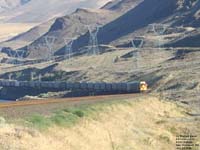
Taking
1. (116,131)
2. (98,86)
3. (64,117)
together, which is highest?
(64,117)

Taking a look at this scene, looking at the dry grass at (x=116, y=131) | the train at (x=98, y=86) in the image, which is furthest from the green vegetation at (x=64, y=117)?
the train at (x=98, y=86)

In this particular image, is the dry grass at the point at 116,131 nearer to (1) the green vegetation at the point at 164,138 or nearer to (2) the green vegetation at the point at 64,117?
(1) the green vegetation at the point at 164,138

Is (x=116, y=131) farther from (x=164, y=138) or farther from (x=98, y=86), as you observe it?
(x=98, y=86)

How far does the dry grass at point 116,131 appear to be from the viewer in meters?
27.9

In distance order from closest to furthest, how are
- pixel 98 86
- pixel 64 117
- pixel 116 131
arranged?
1. pixel 64 117
2. pixel 116 131
3. pixel 98 86

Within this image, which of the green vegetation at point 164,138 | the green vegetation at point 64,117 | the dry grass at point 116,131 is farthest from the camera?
the green vegetation at point 164,138

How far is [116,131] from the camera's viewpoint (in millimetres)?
37219

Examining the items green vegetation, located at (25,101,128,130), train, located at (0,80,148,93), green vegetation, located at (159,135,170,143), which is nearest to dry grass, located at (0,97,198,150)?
green vegetation, located at (159,135,170,143)

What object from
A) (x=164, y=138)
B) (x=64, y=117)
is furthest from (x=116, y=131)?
(x=64, y=117)

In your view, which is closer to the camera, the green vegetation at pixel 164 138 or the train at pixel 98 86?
the green vegetation at pixel 164 138

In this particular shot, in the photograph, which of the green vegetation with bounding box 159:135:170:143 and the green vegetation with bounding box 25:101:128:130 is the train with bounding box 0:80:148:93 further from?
the green vegetation with bounding box 25:101:128:130

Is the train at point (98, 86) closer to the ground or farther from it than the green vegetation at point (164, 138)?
farther from it

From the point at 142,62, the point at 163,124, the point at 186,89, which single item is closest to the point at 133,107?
the point at 163,124

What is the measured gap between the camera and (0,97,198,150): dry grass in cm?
2794
